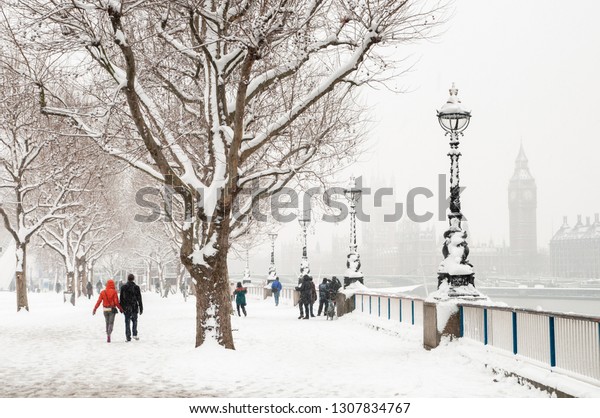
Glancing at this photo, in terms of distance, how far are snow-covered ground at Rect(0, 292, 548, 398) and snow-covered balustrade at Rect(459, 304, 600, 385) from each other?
19.8 inches

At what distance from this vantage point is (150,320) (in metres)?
27.2

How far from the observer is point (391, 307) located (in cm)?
2283

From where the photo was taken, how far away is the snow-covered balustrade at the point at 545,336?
9305mm

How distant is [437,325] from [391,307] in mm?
7733

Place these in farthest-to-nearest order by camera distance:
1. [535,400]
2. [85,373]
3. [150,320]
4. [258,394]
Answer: [150,320]
[85,373]
[258,394]
[535,400]

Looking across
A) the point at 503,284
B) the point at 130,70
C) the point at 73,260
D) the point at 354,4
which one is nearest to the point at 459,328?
the point at 354,4

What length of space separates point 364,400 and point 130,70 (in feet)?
25.1

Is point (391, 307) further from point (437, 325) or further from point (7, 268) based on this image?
point (7, 268)


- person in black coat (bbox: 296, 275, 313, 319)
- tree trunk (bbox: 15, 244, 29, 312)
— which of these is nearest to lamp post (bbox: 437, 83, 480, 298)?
person in black coat (bbox: 296, 275, 313, 319)

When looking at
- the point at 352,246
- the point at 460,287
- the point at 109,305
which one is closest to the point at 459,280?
the point at 460,287

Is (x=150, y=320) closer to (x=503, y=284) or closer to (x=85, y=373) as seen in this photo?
(x=85, y=373)

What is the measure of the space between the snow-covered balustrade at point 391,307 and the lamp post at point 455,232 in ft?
12.3

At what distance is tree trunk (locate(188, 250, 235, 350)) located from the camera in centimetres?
1517

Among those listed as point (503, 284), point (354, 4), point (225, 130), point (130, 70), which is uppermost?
point (354, 4)
